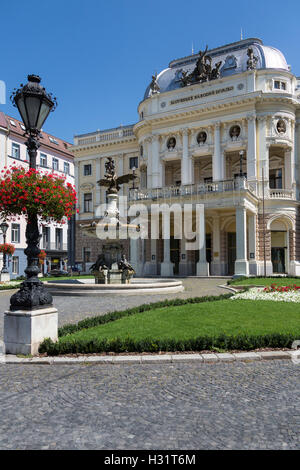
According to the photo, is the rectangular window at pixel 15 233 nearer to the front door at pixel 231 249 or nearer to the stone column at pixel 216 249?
the stone column at pixel 216 249

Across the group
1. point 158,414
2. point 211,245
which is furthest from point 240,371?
point 211,245

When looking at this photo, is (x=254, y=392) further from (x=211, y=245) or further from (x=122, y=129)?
(x=122, y=129)

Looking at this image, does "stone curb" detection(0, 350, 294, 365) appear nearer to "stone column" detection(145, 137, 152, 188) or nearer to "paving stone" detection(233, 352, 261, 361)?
"paving stone" detection(233, 352, 261, 361)

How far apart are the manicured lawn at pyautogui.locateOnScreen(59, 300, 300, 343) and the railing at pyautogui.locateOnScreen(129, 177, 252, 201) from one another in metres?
19.6

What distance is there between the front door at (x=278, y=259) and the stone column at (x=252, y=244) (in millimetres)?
3889

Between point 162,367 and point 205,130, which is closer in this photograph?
point 162,367

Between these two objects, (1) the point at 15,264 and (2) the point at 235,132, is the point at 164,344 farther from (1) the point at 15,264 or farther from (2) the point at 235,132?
(1) the point at 15,264

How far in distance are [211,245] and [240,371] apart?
31.3 m

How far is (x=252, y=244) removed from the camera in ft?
107

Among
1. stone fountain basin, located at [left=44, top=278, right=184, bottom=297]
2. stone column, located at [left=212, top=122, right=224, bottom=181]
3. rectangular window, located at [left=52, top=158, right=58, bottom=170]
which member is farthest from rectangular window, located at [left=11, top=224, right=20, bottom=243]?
stone fountain basin, located at [left=44, top=278, right=184, bottom=297]

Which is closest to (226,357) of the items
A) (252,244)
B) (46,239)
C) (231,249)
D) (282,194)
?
(252,244)

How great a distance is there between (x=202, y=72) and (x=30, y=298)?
35.8 metres
